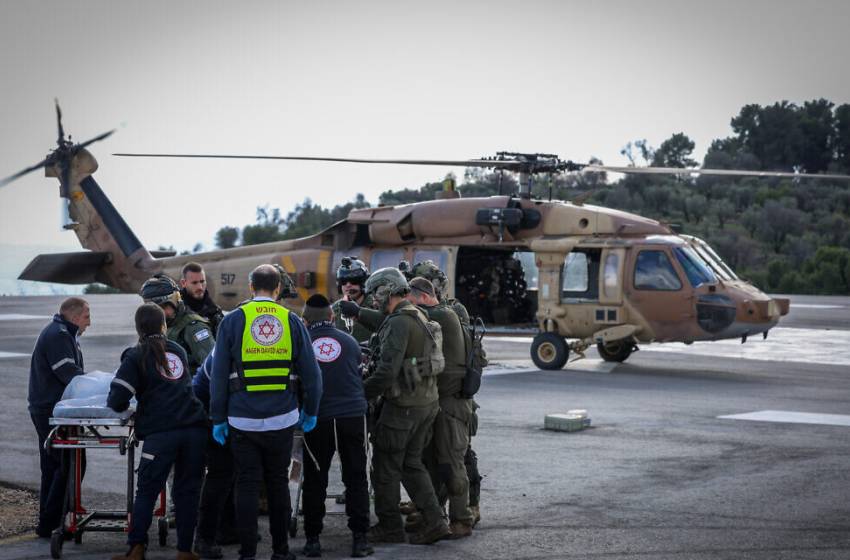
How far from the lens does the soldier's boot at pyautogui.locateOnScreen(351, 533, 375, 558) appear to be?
739 cm

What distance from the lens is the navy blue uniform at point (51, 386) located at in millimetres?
7750

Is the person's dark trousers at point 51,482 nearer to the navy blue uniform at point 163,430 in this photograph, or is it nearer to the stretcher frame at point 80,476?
the stretcher frame at point 80,476

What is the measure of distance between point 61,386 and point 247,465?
176 cm

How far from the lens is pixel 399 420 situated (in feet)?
25.6

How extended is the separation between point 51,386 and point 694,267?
12282mm

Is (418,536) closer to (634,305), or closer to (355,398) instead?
(355,398)

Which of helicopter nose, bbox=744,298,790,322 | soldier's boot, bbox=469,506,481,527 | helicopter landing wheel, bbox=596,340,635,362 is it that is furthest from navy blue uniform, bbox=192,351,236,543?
helicopter landing wheel, bbox=596,340,635,362

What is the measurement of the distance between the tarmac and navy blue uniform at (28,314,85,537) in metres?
0.27

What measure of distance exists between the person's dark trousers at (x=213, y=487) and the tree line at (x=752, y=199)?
36.2 metres

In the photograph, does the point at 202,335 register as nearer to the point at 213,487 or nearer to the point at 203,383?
the point at 203,383

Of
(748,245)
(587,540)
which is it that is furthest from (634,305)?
(748,245)

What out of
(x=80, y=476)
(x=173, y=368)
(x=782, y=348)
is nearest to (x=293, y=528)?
(x=80, y=476)

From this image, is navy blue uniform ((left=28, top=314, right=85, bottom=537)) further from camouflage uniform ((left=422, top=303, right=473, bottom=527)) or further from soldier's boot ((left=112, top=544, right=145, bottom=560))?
camouflage uniform ((left=422, top=303, right=473, bottom=527))

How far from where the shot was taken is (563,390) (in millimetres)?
16062
